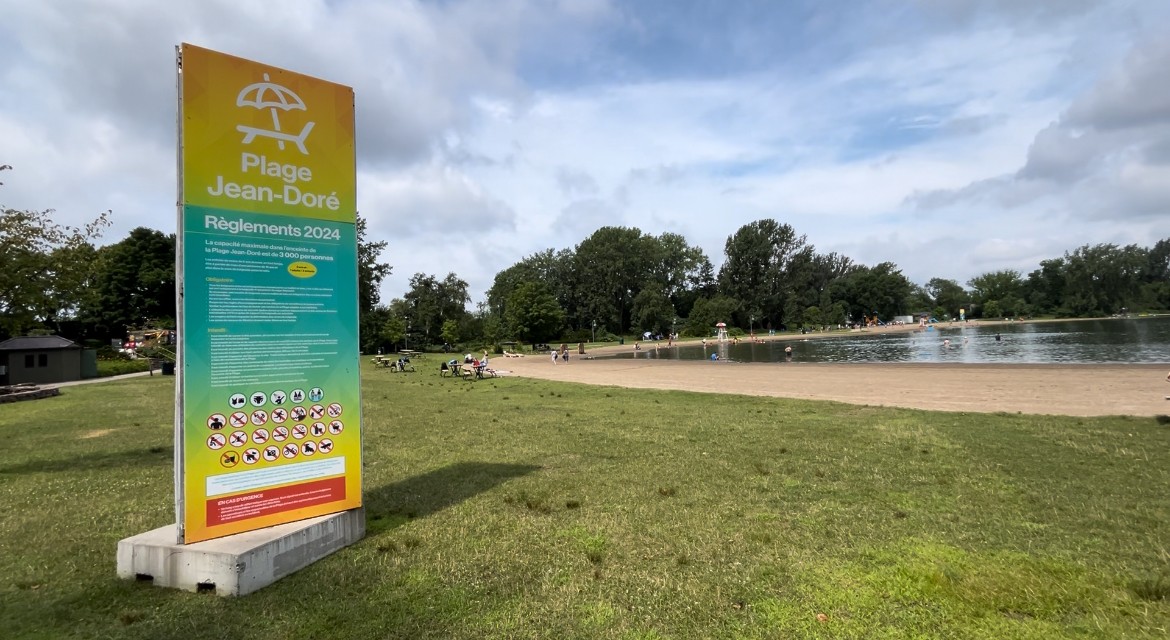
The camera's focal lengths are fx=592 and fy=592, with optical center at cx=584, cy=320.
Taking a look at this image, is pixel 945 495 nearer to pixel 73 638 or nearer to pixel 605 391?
pixel 73 638

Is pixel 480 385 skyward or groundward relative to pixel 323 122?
groundward

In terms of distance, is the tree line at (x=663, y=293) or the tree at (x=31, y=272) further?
the tree line at (x=663, y=293)

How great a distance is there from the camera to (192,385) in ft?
14.1

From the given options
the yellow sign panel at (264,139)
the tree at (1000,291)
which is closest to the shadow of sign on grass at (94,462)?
the yellow sign panel at (264,139)

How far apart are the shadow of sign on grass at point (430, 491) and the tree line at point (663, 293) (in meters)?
54.3

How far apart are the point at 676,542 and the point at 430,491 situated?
9.72 feet

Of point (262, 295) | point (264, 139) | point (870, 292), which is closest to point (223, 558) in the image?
point (262, 295)

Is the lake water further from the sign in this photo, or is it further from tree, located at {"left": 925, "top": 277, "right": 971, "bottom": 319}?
tree, located at {"left": 925, "top": 277, "right": 971, "bottom": 319}

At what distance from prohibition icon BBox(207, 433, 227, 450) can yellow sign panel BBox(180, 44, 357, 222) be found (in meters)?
1.73

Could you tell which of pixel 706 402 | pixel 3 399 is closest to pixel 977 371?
pixel 706 402

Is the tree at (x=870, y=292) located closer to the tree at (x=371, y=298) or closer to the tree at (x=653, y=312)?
the tree at (x=653, y=312)

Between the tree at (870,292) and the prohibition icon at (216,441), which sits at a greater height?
the tree at (870,292)

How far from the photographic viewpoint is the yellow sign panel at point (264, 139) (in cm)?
441

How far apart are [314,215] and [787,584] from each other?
4566mm
